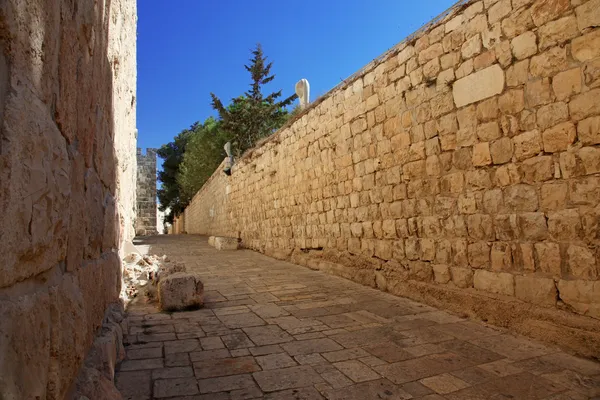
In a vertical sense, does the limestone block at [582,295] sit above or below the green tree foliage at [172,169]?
below

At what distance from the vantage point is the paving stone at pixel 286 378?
7.69 ft

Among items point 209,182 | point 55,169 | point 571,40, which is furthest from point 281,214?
point 209,182

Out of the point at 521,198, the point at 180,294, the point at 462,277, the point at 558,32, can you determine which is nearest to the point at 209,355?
the point at 180,294

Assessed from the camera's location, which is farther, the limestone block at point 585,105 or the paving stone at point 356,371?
the limestone block at point 585,105

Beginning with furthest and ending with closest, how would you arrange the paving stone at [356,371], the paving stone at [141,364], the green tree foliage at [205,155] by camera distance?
the green tree foliage at [205,155] → the paving stone at [141,364] → the paving stone at [356,371]

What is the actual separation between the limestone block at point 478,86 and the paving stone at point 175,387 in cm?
338

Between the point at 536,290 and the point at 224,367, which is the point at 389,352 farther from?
the point at 536,290

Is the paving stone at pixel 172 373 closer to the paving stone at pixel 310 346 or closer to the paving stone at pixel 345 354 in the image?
the paving stone at pixel 310 346

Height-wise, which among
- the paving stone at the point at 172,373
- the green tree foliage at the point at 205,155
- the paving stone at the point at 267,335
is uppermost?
the green tree foliage at the point at 205,155

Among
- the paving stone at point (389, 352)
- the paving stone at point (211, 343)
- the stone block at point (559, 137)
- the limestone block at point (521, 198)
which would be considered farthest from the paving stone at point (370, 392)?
the stone block at point (559, 137)

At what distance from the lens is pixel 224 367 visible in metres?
2.63

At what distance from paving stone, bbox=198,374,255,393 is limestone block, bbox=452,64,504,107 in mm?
3135

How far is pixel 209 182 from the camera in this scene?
17469 mm

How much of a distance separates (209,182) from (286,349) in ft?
49.6
